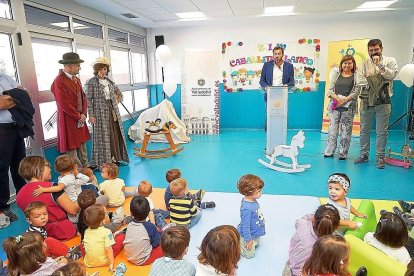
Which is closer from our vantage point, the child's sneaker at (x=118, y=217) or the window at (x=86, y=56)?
the child's sneaker at (x=118, y=217)

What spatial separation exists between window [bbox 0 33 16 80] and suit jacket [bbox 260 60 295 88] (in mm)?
3434

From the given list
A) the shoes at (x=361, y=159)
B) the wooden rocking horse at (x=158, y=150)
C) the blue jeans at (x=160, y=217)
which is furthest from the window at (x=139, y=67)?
the shoes at (x=361, y=159)

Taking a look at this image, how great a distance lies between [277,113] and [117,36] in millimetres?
3883

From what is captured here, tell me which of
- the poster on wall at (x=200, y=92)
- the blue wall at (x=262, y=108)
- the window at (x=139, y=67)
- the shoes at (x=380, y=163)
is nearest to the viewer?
the shoes at (x=380, y=163)

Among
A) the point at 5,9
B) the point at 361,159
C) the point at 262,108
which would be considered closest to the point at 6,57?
the point at 5,9

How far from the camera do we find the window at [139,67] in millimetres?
7121

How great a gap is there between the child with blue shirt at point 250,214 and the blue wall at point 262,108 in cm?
518

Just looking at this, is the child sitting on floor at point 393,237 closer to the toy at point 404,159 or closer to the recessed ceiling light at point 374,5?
the toy at point 404,159

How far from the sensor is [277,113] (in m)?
4.46

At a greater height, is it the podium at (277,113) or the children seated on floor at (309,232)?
the podium at (277,113)

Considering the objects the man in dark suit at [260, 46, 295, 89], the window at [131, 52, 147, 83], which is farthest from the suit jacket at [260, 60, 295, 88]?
the window at [131, 52, 147, 83]

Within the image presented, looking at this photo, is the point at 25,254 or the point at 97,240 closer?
the point at 25,254

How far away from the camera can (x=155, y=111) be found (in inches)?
249

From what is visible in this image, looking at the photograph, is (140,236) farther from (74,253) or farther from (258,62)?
(258,62)
